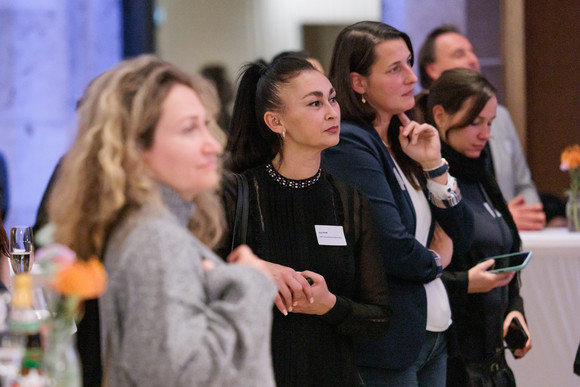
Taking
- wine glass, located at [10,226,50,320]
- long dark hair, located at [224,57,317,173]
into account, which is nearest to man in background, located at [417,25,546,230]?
long dark hair, located at [224,57,317,173]

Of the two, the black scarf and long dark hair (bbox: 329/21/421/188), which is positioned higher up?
long dark hair (bbox: 329/21/421/188)

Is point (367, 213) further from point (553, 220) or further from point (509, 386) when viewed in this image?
point (553, 220)

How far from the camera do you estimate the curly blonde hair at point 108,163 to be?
5.06 feet

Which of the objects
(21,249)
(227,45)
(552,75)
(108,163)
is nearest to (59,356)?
(108,163)

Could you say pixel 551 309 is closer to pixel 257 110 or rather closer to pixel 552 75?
pixel 257 110

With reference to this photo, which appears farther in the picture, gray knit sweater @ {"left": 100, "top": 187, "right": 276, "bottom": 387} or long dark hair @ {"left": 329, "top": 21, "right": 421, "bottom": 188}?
long dark hair @ {"left": 329, "top": 21, "right": 421, "bottom": 188}

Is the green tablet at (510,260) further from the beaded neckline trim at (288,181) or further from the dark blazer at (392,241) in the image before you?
the beaded neckline trim at (288,181)

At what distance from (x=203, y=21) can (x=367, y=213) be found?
4865 mm

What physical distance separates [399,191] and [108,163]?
133 cm

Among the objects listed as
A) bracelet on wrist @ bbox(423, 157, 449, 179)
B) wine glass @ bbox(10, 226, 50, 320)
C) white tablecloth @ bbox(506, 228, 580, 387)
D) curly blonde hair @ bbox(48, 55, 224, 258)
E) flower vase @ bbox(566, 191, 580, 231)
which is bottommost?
white tablecloth @ bbox(506, 228, 580, 387)

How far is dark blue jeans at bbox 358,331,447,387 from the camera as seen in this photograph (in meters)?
2.55

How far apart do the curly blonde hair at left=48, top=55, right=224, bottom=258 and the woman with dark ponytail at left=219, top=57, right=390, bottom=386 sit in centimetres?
80

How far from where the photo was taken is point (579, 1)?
5.79 meters

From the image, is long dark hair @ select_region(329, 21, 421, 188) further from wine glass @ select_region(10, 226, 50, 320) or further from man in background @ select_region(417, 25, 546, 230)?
man in background @ select_region(417, 25, 546, 230)
